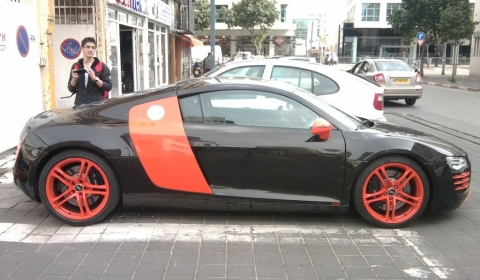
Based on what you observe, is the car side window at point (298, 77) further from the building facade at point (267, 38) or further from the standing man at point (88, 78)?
the building facade at point (267, 38)

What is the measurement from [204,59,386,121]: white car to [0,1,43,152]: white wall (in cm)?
328

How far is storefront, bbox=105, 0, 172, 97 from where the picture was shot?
1270cm

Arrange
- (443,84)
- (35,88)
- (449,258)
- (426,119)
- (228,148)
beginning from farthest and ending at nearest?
(443,84)
(426,119)
(35,88)
(228,148)
(449,258)

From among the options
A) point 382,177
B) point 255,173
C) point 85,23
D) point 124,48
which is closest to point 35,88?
point 85,23

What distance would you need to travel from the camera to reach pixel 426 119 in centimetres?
1213

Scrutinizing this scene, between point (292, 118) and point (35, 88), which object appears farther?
point (35, 88)

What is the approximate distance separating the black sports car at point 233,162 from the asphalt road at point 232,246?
239 millimetres

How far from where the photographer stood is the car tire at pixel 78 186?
4.06 metres

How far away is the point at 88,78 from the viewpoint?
580 centimetres

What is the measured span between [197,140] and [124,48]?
41.0ft

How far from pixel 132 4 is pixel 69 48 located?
3.80 meters

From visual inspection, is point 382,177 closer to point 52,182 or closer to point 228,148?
point 228,148

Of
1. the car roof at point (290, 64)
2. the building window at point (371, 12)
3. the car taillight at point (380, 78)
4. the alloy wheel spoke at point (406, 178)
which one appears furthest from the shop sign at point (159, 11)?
the building window at point (371, 12)

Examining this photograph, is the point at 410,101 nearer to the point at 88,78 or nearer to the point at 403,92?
the point at 403,92
